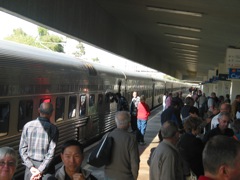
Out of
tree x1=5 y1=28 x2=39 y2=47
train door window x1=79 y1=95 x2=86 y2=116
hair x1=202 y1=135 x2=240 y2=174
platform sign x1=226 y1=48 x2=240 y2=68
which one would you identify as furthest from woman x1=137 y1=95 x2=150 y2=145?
tree x1=5 y1=28 x2=39 y2=47

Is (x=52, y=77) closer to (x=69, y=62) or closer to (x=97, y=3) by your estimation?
(x=69, y=62)

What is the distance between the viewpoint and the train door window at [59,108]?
10.1 meters

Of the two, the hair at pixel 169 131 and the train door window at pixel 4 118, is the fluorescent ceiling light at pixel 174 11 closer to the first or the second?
the train door window at pixel 4 118

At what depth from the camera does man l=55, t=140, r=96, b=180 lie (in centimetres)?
356

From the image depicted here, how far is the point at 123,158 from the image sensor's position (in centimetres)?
539

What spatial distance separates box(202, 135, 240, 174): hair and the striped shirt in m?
3.56

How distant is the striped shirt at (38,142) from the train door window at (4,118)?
4.45ft

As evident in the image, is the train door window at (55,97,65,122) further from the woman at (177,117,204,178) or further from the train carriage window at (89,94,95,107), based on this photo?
the woman at (177,117,204,178)

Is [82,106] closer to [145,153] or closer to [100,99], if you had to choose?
[145,153]

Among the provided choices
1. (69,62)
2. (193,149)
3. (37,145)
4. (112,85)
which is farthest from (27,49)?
→ (112,85)

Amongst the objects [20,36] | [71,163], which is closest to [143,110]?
[71,163]

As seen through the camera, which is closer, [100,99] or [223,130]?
[223,130]

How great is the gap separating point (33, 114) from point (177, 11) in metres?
4.22

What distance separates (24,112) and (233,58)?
30.5 feet
